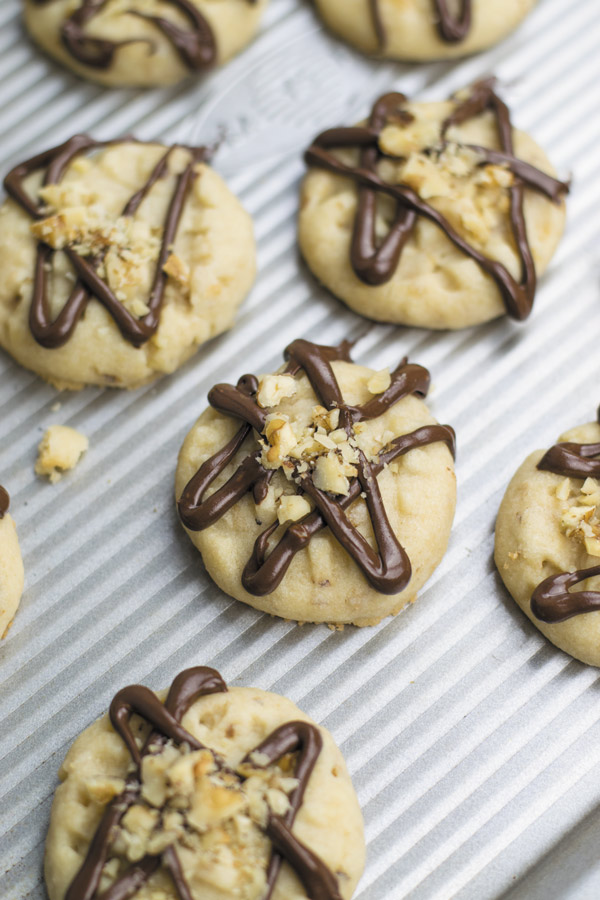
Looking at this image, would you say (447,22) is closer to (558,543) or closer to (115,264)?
(115,264)

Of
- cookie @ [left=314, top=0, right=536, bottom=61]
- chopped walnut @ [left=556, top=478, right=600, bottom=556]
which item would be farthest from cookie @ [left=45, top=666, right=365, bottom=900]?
cookie @ [left=314, top=0, right=536, bottom=61]

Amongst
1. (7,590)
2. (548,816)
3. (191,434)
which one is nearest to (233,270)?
(191,434)

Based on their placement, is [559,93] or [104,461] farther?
[559,93]

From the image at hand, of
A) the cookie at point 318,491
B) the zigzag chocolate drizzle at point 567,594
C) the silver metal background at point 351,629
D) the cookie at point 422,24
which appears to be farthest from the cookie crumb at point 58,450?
the cookie at point 422,24

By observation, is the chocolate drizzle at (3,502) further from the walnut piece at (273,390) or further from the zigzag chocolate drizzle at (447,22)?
the zigzag chocolate drizzle at (447,22)

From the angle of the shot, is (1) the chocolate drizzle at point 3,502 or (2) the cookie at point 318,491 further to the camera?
(1) the chocolate drizzle at point 3,502

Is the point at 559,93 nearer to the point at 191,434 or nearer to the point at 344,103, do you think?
the point at 344,103

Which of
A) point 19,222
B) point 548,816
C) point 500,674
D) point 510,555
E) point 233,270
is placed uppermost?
point 19,222
